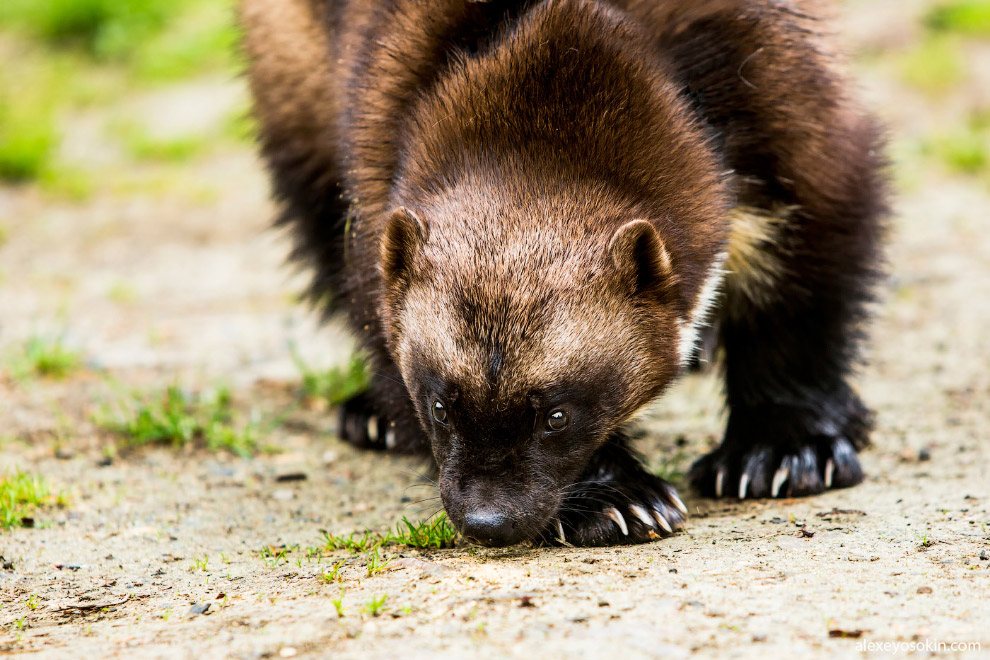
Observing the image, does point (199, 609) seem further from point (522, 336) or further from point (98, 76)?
point (98, 76)

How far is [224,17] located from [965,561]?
9.44 m

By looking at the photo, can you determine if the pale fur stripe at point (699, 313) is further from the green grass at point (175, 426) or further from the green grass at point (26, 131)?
the green grass at point (26, 131)

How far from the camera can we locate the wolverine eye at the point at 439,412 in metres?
3.07

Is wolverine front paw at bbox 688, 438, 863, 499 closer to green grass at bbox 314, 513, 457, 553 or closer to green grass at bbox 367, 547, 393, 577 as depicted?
green grass at bbox 314, 513, 457, 553

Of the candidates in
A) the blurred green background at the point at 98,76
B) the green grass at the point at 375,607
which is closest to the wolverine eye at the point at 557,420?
the green grass at the point at 375,607

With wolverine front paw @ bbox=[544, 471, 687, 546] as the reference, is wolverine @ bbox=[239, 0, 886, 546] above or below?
above

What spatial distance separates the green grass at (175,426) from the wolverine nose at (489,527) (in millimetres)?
1886

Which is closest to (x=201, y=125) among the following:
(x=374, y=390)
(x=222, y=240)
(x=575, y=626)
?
(x=222, y=240)

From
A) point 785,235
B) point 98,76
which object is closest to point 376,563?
point 785,235

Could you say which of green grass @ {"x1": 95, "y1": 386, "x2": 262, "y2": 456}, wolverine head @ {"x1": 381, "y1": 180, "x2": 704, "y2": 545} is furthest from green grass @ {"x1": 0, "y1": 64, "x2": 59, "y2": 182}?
wolverine head @ {"x1": 381, "y1": 180, "x2": 704, "y2": 545}

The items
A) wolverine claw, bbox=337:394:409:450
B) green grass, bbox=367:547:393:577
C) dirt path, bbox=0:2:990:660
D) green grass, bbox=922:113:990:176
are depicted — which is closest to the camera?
dirt path, bbox=0:2:990:660

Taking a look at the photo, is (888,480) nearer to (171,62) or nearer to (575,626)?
(575,626)

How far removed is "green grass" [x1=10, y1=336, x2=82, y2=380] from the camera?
5.30 m

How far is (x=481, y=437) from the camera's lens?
2986 millimetres
